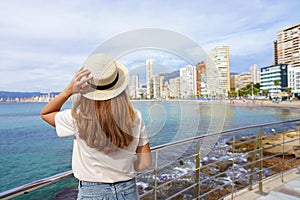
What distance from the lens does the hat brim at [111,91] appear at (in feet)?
2.39

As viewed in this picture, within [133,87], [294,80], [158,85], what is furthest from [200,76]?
[294,80]

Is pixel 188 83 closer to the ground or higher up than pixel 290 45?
closer to the ground

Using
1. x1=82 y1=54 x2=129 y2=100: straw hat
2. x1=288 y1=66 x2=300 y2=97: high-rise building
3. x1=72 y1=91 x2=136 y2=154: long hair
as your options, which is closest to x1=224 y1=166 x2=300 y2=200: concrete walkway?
x1=72 y1=91 x2=136 y2=154: long hair

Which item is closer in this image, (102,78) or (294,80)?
(102,78)

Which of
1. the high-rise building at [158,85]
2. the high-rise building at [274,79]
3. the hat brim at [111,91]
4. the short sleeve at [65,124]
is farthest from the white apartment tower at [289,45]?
the short sleeve at [65,124]

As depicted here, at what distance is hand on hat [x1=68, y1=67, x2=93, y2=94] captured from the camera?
729mm

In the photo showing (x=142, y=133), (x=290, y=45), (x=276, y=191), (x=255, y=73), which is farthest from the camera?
(x=255, y=73)

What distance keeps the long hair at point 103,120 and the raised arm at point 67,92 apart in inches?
1.7

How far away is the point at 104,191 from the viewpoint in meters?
0.86

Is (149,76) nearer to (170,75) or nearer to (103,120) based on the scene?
(170,75)

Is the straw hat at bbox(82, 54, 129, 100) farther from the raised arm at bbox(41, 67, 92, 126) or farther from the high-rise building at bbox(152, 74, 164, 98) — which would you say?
the high-rise building at bbox(152, 74, 164, 98)

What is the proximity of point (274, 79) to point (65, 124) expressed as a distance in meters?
66.0

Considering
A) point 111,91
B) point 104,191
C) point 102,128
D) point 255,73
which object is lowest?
point 104,191

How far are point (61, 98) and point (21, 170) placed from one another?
1341cm
